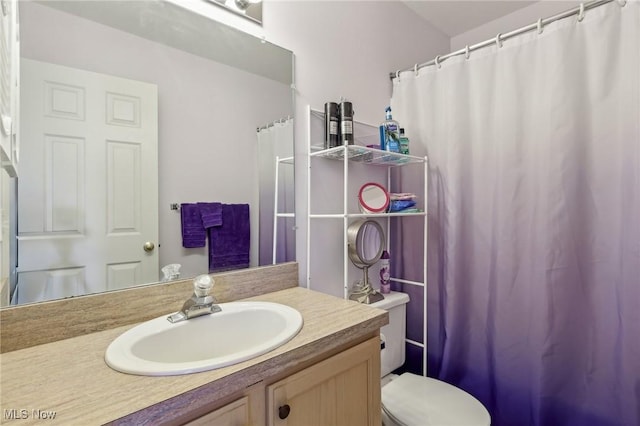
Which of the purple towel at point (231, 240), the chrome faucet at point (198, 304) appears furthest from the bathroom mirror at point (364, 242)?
the chrome faucet at point (198, 304)

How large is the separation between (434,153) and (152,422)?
5.30 ft

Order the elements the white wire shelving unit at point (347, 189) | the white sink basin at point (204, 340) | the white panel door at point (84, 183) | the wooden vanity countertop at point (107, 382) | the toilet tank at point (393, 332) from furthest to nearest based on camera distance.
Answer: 1. the toilet tank at point (393, 332)
2. the white wire shelving unit at point (347, 189)
3. the white panel door at point (84, 183)
4. the white sink basin at point (204, 340)
5. the wooden vanity countertop at point (107, 382)

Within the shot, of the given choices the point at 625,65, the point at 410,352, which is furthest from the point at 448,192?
the point at 410,352

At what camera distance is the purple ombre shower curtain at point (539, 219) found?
120 centimetres

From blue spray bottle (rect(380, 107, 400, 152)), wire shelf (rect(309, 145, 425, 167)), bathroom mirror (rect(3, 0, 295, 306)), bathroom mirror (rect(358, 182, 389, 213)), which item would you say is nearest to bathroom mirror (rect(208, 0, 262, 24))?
bathroom mirror (rect(3, 0, 295, 306))

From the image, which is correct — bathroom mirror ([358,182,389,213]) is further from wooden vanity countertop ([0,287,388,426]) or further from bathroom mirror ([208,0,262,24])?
bathroom mirror ([208,0,262,24])

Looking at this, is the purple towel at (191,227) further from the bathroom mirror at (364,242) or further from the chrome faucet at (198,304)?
the bathroom mirror at (364,242)

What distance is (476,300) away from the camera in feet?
5.10

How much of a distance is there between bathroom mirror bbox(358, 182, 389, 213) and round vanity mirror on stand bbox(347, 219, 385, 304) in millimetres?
68

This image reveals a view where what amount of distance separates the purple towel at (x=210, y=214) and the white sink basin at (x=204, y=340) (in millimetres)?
291

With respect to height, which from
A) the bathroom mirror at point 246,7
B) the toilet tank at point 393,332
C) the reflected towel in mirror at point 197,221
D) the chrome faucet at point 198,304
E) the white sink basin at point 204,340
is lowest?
the toilet tank at point 393,332

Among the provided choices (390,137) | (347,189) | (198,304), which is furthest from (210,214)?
(390,137)

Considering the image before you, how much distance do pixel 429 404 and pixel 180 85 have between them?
1.48 metres

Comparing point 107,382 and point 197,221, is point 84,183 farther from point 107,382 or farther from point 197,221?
point 107,382
